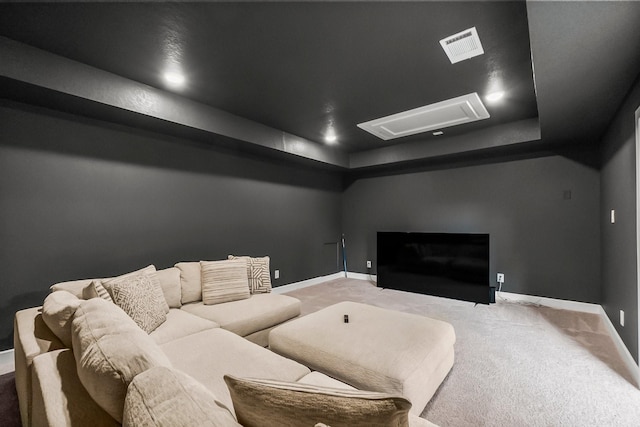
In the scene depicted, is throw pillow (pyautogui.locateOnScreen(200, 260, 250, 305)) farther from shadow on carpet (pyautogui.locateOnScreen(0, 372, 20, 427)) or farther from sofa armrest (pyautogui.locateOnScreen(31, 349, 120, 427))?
sofa armrest (pyautogui.locateOnScreen(31, 349, 120, 427))

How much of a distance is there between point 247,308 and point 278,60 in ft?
7.23

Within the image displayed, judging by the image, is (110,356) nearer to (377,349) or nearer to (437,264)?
(377,349)

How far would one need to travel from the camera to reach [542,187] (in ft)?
14.0

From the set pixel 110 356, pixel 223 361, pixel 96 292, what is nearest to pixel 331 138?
pixel 96 292

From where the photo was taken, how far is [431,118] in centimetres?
374

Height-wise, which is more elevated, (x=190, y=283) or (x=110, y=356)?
(x=110, y=356)

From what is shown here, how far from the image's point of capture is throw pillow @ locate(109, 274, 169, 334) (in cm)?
201

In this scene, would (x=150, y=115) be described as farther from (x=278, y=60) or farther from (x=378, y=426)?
(x=378, y=426)

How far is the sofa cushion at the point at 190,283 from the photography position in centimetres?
285

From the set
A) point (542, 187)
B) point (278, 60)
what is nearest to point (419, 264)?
point (542, 187)

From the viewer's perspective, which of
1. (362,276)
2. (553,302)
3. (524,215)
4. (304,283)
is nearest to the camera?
(553,302)

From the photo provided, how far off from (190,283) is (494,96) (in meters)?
3.75

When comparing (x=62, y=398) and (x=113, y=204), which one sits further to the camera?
(x=113, y=204)

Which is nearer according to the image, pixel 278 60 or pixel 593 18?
pixel 593 18
